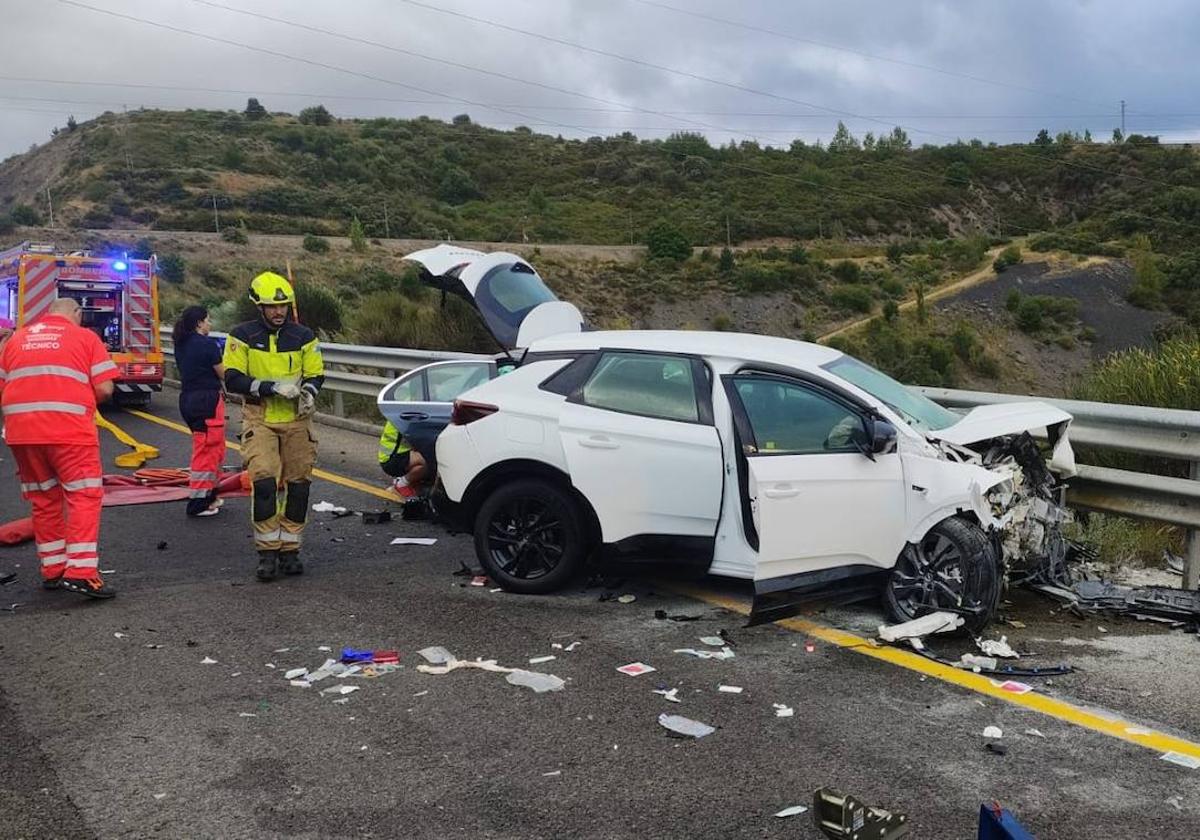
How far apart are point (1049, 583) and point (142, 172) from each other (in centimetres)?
7048

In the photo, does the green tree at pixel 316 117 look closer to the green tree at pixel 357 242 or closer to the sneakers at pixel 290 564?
the green tree at pixel 357 242

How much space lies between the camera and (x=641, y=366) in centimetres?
619

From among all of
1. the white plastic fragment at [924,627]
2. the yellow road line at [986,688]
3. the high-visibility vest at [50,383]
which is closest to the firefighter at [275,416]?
the high-visibility vest at [50,383]

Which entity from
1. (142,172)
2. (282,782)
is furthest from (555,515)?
(142,172)

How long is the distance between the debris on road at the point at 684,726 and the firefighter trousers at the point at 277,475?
3.45 m

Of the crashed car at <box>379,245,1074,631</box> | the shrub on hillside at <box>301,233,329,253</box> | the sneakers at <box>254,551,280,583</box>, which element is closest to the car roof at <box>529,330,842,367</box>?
the crashed car at <box>379,245,1074,631</box>

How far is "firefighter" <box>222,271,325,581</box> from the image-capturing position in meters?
6.86

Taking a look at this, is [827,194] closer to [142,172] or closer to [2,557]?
[142,172]

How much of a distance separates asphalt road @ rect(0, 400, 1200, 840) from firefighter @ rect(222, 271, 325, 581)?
1.72 feet

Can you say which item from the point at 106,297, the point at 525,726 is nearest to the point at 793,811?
the point at 525,726

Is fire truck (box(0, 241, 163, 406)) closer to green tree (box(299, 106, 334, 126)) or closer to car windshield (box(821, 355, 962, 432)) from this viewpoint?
car windshield (box(821, 355, 962, 432))

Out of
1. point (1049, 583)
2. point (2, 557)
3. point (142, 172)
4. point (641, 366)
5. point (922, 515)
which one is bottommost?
point (2, 557)

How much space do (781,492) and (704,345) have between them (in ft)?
3.83

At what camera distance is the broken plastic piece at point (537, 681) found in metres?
4.76
